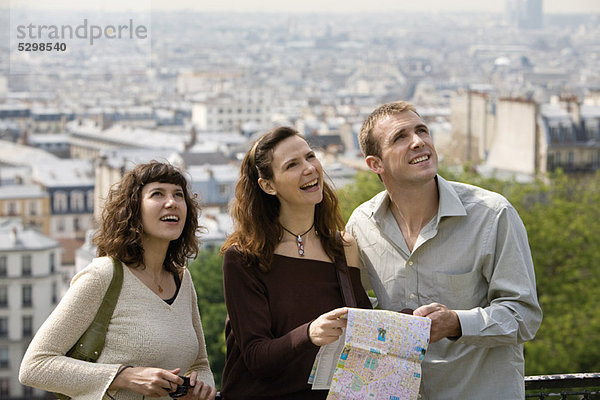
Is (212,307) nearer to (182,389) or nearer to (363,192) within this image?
(363,192)

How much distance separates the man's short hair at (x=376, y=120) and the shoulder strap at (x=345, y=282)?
377 millimetres

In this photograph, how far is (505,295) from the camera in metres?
3.13

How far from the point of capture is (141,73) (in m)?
154

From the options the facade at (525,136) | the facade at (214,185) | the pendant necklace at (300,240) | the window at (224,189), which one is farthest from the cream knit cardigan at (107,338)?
the window at (224,189)

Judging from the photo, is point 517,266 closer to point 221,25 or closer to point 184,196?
point 184,196

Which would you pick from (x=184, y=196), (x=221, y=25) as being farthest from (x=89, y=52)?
(x=184, y=196)

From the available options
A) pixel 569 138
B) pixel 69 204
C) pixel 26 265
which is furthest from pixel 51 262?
pixel 569 138

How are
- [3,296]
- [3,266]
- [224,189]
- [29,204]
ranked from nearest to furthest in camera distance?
[3,296], [3,266], [224,189], [29,204]

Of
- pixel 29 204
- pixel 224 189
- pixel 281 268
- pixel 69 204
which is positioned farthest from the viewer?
pixel 69 204

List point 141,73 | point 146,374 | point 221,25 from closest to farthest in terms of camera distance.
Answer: point 146,374 < point 141,73 < point 221,25

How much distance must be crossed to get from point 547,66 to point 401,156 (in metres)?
157

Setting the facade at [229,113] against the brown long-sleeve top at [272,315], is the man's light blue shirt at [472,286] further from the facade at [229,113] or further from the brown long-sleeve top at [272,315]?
the facade at [229,113]

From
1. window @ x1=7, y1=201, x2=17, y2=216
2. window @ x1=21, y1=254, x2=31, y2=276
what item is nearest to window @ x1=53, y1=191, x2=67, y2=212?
window @ x1=7, y1=201, x2=17, y2=216

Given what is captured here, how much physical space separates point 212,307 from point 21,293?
82.9ft
